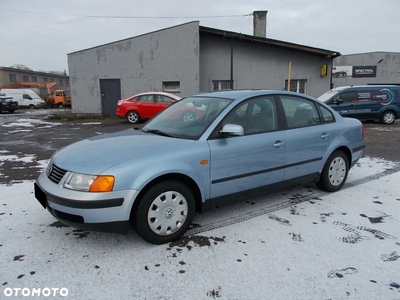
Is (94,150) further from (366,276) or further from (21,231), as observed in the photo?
(366,276)

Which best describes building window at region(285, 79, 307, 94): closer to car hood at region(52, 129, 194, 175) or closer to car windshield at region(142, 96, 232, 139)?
car windshield at region(142, 96, 232, 139)

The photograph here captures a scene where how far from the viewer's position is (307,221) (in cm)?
344

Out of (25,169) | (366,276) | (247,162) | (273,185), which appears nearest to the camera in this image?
(366,276)

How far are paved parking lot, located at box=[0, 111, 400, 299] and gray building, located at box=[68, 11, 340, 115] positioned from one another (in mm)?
13732

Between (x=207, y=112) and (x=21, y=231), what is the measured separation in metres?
2.38

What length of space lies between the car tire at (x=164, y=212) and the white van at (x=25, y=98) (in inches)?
1292

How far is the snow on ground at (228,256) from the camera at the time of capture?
7.50ft

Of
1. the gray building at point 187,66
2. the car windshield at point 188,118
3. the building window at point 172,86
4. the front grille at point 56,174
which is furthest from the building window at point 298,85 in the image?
Answer: the front grille at point 56,174

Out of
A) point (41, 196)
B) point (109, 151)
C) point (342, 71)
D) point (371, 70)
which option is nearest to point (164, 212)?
point (109, 151)

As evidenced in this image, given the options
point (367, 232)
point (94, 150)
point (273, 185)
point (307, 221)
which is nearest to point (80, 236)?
point (94, 150)

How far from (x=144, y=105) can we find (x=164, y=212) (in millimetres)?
11413

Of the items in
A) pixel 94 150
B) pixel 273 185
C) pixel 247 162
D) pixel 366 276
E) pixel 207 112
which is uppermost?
pixel 207 112

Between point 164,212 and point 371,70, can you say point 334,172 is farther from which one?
point 371,70

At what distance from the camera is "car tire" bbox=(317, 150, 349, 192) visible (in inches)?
168
